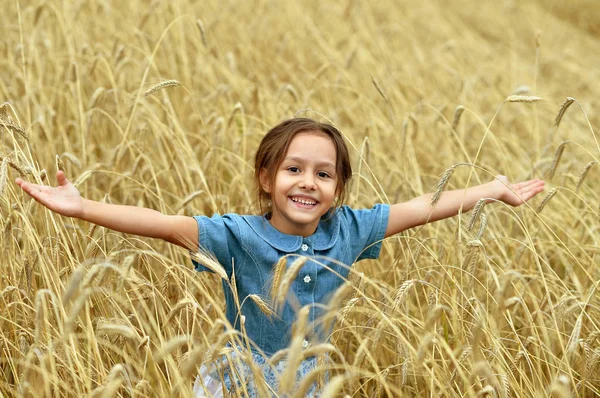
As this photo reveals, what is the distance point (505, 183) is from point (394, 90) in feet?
7.81

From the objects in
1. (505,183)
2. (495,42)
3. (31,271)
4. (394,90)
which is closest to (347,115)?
(394,90)

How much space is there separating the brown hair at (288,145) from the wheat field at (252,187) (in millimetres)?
133

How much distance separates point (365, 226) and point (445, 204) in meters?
0.31

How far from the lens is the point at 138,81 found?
442 cm

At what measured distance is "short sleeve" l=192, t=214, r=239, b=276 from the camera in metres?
2.40

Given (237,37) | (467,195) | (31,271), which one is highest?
(237,37)

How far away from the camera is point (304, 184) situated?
97.1 inches

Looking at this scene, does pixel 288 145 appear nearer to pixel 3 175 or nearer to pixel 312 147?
pixel 312 147

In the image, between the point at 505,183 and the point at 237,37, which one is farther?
the point at 237,37

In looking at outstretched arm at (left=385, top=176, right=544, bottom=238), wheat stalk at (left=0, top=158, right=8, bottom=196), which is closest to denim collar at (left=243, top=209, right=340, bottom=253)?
outstretched arm at (left=385, top=176, right=544, bottom=238)

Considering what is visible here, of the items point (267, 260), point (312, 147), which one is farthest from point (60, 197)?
point (312, 147)

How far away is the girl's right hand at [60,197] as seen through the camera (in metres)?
2.15

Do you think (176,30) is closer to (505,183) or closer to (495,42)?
(505,183)

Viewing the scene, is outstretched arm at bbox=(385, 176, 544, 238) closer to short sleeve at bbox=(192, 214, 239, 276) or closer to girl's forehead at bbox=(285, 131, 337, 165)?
girl's forehead at bbox=(285, 131, 337, 165)
